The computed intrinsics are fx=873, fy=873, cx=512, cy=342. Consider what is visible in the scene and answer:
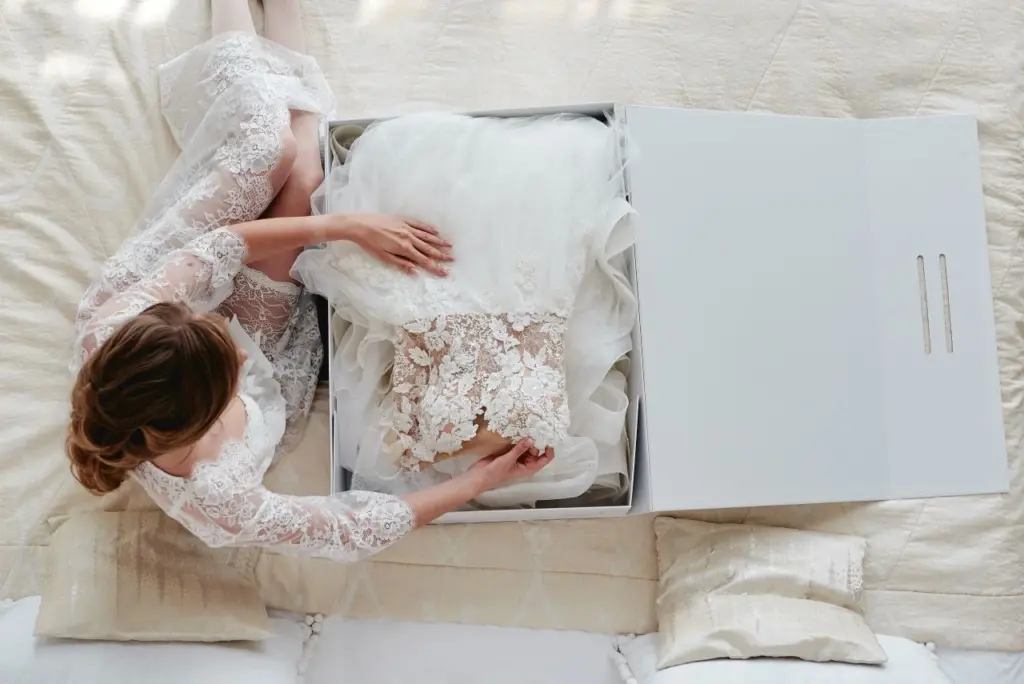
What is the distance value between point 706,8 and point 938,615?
1.12 metres

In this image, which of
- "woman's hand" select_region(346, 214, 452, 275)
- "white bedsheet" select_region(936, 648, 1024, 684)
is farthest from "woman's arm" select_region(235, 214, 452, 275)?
"white bedsheet" select_region(936, 648, 1024, 684)

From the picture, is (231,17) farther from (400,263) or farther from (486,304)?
(486,304)

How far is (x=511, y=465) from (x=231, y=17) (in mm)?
867

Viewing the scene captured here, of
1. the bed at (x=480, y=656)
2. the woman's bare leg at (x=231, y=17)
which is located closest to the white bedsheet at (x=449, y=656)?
the bed at (x=480, y=656)

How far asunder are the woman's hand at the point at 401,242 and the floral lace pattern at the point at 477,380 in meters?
0.09

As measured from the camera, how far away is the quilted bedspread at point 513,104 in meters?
1.42

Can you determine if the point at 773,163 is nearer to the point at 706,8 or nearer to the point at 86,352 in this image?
the point at 706,8

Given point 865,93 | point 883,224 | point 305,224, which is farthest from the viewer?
point 865,93

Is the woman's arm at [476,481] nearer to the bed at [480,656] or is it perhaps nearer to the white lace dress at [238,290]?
the white lace dress at [238,290]

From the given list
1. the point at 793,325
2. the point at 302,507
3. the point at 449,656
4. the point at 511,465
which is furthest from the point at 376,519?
the point at 793,325

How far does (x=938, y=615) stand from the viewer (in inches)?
56.2

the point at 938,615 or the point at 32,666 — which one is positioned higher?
the point at 938,615

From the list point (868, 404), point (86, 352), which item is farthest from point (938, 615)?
point (86, 352)

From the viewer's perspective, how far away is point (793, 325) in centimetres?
135
